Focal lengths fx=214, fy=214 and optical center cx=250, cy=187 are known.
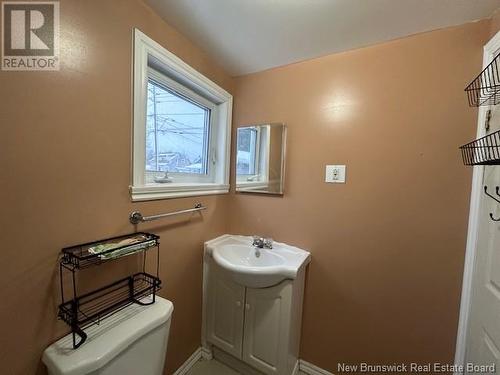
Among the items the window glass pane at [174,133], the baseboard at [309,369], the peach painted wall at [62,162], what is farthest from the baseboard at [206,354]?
the window glass pane at [174,133]

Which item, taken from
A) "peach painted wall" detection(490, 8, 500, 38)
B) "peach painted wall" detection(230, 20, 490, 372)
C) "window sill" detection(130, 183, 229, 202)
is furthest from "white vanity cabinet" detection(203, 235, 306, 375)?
"peach painted wall" detection(490, 8, 500, 38)

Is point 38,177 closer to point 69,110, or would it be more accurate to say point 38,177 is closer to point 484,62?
point 69,110

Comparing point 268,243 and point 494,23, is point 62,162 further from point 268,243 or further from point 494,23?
point 494,23

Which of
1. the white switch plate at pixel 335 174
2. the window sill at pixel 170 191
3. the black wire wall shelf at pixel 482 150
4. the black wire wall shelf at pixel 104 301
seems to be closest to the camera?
the black wire wall shelf at pixel 104 301

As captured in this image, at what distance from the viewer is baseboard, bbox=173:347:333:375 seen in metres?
1.43

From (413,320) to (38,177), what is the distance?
6.21ft

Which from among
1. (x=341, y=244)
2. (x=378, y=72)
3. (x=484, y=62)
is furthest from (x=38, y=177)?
(x=484, y=62)

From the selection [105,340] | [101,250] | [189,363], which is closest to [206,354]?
[189,363]

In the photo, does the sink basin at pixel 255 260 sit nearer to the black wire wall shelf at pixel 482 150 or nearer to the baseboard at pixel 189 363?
the baseboard at pixel 189 363

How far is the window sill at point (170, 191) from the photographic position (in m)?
1.05

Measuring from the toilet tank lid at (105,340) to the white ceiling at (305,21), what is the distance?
56.8 inches

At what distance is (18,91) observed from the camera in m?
0.68

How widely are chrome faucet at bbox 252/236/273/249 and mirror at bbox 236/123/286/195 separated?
35cm

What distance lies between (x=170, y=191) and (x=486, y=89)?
1.64 meters
